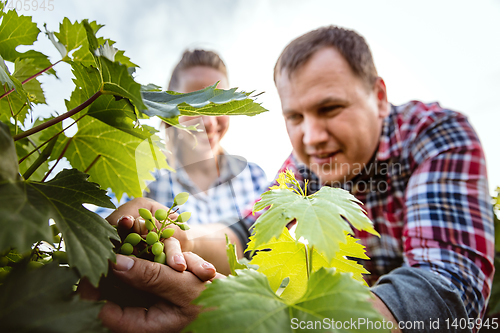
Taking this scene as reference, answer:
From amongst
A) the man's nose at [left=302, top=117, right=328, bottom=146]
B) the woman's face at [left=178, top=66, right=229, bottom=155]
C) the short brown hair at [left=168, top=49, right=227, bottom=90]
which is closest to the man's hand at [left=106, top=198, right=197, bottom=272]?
the woman's face at [left=178, top=66, right=229, bottom=155]

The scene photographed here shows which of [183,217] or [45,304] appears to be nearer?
[45,304]

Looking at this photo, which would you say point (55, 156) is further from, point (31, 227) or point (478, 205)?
point (478, 205)

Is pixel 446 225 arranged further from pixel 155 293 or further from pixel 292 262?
pixel 155 293

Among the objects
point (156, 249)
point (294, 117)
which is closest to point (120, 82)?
point (156, 249)

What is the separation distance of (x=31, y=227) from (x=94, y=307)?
0.08 meters

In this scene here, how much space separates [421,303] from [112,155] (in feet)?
2.14

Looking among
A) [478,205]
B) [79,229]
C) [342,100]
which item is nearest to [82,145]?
[79,229]

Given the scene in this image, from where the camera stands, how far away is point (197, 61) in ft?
5.90

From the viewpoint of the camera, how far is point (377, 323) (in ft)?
0.68

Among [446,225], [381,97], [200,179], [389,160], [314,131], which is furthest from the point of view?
[381,97]

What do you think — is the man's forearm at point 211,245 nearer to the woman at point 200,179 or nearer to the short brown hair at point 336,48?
the woman at point 200,179

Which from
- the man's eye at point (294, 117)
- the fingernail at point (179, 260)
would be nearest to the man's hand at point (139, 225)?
the fingernail at point (179, 260)

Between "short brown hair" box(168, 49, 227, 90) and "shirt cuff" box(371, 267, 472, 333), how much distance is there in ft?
5.13

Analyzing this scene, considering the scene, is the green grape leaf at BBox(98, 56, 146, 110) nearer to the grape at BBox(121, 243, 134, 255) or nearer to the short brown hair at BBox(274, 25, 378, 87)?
the grape at BBox(121, 243, 134, 255)
